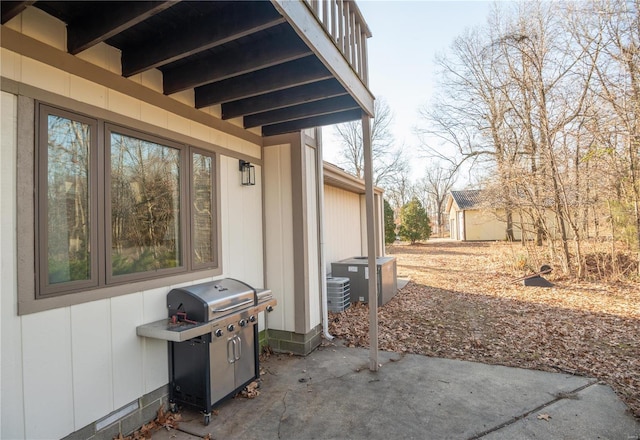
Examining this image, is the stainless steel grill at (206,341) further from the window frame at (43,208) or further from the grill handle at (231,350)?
the window frame at (43,208)

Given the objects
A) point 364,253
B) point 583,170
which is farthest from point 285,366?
point 583,170

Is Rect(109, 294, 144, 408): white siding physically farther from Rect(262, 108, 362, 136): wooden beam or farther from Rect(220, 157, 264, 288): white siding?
Rect(262, 108, 362, 136): wooden beam

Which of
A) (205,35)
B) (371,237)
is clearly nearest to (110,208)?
(205,35)

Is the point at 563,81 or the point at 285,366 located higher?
the point at 563,81

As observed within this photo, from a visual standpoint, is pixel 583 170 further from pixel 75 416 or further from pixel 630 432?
pixel 75 416

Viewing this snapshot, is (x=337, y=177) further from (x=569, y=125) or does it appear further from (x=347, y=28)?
(x=569, y=125)

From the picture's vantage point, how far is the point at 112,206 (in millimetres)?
2441

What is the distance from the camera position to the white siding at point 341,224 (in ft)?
24.2

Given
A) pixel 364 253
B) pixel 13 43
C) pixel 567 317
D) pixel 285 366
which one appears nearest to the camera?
pixel 13 43

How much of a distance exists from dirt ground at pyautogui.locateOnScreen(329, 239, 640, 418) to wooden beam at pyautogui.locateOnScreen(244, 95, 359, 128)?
9.89 feet

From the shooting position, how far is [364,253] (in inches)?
392

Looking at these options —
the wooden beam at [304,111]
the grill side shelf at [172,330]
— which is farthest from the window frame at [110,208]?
the wooden beam at [304,111]

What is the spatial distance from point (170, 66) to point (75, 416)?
2739 millimetres

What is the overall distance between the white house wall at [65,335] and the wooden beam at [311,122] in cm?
134
